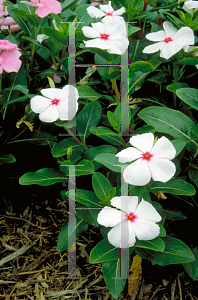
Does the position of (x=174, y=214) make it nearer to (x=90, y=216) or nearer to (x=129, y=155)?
(x=90, y=216)

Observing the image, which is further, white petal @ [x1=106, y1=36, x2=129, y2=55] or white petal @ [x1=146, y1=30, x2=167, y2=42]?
white petal @ [x1=146, y1=30, x2=167, y2=42]

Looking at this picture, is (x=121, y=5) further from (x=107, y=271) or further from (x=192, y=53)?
(x=107, y=271)

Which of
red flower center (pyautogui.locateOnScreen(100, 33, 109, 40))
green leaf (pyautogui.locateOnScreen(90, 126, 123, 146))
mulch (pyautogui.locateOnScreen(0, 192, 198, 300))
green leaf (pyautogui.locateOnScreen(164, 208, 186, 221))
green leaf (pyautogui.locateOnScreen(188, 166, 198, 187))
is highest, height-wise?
red flower center (pyautogui.locateOnScreen(100, 33, 109, 40))

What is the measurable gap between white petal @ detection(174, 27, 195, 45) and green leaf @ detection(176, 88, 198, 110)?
0.16 m

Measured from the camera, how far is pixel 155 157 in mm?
666

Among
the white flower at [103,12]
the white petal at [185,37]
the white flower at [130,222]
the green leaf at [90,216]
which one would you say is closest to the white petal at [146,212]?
the white flower at [130,222]

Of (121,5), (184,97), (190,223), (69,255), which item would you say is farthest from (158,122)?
(69,255)

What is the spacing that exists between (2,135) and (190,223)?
88 centimetres

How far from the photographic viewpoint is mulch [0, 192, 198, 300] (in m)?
1.08

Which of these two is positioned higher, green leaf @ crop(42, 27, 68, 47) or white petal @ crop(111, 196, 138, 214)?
green leaf @ crop(42, 27, 68, 47)

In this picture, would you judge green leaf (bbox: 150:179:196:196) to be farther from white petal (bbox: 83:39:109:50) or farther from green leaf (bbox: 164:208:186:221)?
white petal (bbox: 83:39:109:50)

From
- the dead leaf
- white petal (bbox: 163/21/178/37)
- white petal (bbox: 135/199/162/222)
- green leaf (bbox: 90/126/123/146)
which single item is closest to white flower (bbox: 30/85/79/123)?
green leaf (bbox: 90/126/123/146)

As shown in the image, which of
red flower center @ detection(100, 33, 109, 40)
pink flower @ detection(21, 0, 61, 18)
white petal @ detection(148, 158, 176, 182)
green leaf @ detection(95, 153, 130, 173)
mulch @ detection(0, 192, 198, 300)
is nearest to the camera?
white petal @ detection(148, 158, 176, 182)

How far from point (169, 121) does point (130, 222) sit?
0.37 metres
